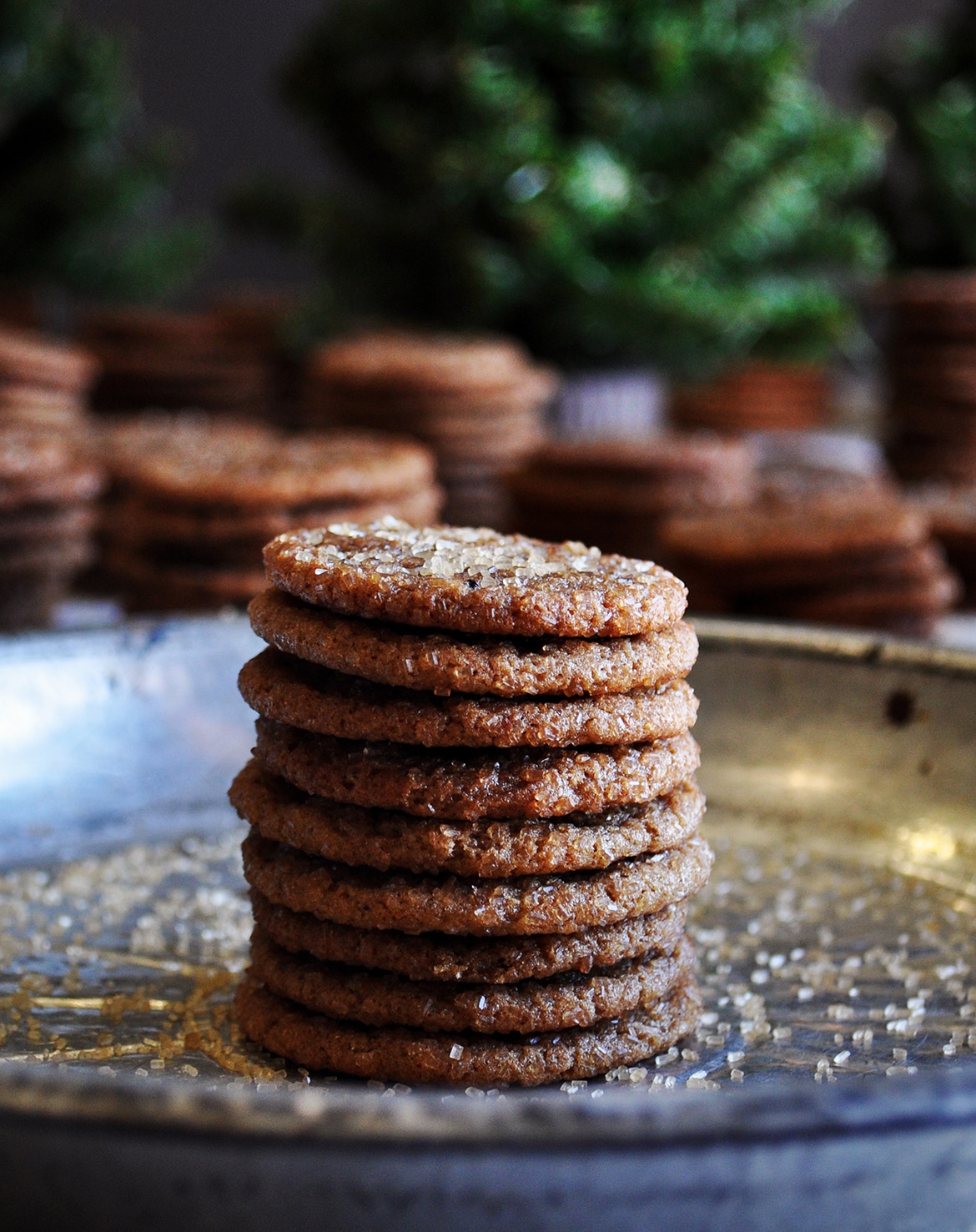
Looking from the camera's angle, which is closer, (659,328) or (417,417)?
(417,417)

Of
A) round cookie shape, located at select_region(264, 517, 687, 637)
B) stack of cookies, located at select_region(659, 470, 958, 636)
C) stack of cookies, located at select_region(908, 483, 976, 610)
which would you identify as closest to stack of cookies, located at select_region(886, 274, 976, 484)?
stack of cookies, located at select_region(908, 483, 976, 610)

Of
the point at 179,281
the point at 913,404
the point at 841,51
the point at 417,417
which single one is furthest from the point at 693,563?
the point at 841,51

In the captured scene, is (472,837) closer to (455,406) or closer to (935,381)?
(455,406)

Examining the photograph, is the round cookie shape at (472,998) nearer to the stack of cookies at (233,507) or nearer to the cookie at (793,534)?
the stack of cookies at (233,507)

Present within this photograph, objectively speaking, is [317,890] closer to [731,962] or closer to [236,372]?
[731,962]

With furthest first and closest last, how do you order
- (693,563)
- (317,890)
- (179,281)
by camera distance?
(179,281)
(693,563)
(317,890)

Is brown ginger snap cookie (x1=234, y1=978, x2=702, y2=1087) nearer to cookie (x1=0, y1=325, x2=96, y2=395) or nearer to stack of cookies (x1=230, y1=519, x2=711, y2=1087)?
stack of cookies (x1=230, y1=519, x2=711, y2=1087)
